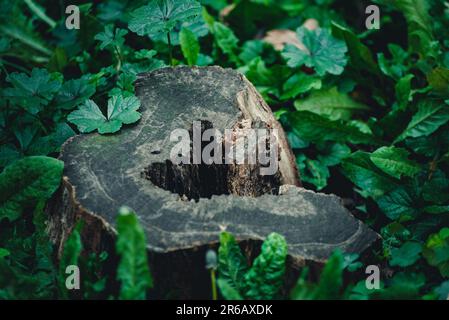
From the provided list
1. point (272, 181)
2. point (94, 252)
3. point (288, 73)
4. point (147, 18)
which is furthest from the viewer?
point (288, 73)

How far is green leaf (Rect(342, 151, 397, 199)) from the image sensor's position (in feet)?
8.90

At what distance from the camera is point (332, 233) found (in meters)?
2.08

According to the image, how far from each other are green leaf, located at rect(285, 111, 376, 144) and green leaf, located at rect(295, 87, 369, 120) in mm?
198

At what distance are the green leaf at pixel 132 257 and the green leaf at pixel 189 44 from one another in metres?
1.46

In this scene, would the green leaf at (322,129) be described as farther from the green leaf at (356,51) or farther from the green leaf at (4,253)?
the green leaf at (4,253)

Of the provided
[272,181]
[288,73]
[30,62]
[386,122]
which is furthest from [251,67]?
[30,62]

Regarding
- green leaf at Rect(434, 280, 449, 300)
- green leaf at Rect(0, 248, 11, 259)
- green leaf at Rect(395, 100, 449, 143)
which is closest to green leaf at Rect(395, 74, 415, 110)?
green leaf at Rect(395, 100, 449, 143)

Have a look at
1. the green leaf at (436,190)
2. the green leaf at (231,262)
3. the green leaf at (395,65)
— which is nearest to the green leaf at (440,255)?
the green leaf at (436,190)

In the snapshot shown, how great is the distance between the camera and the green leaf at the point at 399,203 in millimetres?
2570

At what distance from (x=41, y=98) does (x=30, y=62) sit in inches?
44.7
